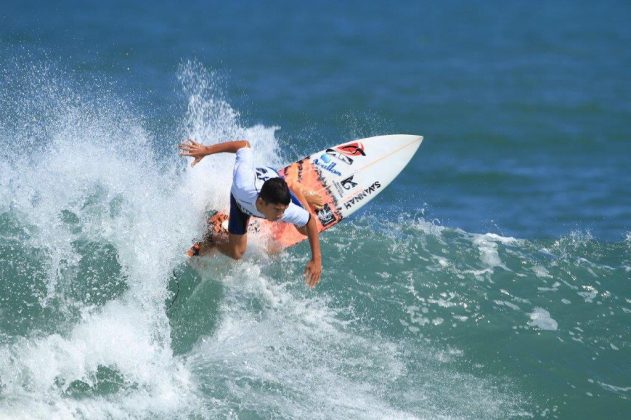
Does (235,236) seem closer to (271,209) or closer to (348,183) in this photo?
(271,209)

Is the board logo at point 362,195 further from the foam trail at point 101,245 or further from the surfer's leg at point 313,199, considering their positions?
the foam trail at point 101,245

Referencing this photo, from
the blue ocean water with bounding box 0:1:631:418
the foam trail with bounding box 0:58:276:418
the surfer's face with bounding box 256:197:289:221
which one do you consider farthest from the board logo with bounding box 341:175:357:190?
the surfer's face with bounding box 256:197:289:221

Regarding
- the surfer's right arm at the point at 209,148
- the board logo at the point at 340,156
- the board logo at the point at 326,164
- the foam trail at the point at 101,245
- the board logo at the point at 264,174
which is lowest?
the foam trail at the point at 101,245

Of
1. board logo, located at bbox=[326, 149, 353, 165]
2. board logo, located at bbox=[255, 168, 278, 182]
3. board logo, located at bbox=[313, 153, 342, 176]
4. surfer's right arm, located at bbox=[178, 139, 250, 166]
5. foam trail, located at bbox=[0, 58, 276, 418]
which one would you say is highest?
board logo, located at bbox=[326, 149, 353, 165]

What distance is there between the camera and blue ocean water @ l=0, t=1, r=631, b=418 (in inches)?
313

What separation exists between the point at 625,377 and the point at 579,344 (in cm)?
57

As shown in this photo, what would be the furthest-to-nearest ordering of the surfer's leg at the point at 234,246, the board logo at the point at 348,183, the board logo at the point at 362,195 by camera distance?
the board logo at the point at 348,183 → the board logo at the point at 362,195 → the surfer's leg at the point at 234,246

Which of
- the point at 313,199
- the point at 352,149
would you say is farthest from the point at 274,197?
Answer: the point at 352,149

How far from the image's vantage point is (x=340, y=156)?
34.1 feet

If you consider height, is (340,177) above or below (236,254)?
above

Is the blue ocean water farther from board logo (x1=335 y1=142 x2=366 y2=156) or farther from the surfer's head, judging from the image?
the surfer's head

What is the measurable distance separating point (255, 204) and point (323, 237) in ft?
7.54

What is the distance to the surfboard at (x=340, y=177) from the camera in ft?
31.4

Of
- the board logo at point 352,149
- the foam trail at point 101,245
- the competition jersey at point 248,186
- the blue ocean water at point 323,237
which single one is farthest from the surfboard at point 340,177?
the competition jersey at point 248,186
